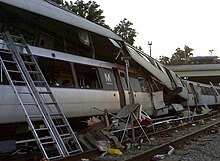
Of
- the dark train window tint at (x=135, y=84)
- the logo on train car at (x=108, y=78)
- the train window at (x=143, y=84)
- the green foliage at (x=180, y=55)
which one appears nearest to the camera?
the logo on train car at (x=108, y=78)

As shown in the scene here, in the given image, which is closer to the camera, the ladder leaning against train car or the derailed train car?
the ladder leaning against train car

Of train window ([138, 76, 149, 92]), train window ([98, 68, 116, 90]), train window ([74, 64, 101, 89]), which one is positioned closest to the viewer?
train window ([74, 64, 101, 89])

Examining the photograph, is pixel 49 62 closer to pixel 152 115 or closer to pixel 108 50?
pixel 108 50

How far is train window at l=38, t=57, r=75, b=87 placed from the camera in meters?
9.95

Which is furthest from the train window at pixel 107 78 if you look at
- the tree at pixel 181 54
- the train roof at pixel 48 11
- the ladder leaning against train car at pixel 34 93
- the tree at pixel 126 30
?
the tree at pixel 181 54

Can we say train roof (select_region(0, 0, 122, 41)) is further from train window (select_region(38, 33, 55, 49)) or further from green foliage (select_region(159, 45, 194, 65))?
green foliage (select_region(159, 45, 194, 65))

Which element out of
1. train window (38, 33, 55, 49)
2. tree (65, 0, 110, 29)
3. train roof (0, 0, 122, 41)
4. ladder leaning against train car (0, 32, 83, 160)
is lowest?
ladder leaning against train car (0, 32, 83, 160)

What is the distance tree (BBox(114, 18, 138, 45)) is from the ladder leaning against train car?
5969cm

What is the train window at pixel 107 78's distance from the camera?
12.6m

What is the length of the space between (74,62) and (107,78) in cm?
→ 218

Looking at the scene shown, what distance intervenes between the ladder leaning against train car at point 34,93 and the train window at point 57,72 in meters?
0.67

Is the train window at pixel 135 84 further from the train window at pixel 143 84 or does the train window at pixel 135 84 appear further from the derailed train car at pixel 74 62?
the train window at pixel 143 84

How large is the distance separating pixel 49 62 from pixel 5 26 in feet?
4.98

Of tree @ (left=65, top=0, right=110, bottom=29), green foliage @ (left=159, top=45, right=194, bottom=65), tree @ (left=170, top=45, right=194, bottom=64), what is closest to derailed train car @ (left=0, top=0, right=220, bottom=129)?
tree @ (left=65, top=0, right=110, bottom=29)
